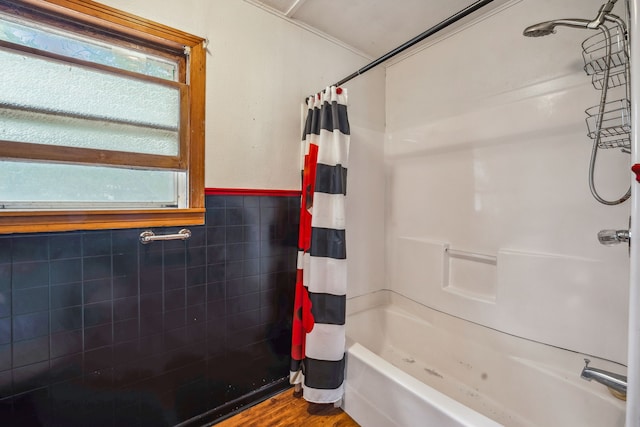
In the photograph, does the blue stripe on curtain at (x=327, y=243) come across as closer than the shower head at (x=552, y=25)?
No

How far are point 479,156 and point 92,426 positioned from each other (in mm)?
2455

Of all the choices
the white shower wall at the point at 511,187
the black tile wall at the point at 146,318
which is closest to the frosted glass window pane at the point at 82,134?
the black tile wall at the point at 146,318

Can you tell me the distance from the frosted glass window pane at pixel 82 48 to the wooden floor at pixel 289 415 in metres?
1.89

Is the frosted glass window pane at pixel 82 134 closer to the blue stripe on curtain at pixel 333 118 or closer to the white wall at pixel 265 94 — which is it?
the white wall at pixel 265 94

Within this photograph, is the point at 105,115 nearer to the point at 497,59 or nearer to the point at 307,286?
the point at 307,286

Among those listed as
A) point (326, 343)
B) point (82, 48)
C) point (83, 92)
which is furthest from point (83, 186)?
point (326, 343)

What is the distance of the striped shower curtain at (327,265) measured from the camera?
1.41 m

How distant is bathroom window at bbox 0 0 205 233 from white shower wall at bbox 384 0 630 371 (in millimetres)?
1530

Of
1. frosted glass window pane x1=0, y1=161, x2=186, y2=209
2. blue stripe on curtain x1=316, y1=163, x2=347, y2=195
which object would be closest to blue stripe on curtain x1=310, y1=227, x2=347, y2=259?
blue stripe on curtain x1=316, y1=163, x2=347, y2=195

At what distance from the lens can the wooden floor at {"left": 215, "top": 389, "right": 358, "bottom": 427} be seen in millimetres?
1398

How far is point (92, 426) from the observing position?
3.67ft

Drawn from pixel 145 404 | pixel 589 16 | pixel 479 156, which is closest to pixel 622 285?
pixel 479 156

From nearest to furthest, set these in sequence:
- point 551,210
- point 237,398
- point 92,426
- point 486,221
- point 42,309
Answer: point 42,309 < point 92,426 < point 551,210 < point 237,398 < point 486,221

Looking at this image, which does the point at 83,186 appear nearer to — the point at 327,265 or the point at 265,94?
the point at 265,94
